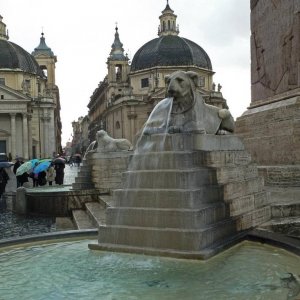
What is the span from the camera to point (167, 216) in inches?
222

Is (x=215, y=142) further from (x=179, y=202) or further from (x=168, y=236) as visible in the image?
(x=168, y=236)

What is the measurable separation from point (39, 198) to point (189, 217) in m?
9.91

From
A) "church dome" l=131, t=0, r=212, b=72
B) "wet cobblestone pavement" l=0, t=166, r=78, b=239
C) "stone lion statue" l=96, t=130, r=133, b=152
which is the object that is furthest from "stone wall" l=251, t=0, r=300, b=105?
"church dome" l=131, t=0, r=212, b=72

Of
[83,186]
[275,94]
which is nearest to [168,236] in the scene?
[275,94]

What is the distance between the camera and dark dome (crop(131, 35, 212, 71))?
8012 centimetres

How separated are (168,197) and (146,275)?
1.13 meters

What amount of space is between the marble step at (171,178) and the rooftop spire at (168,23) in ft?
276

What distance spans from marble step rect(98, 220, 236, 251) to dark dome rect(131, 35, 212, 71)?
75.0m

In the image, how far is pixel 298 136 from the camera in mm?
9758

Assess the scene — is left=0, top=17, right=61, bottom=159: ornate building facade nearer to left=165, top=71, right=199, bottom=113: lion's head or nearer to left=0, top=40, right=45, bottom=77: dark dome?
left=0, top=40, right=45, bottom=77: dark dome

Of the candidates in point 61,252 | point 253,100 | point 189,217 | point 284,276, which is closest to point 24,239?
point 61,252

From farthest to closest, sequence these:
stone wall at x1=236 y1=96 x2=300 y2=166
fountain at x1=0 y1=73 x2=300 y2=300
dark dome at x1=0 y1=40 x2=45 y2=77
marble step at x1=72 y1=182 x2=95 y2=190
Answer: dark dome at x1=0 y1=40 x2=45 y2=77 → marble step at x1=72 y1=182 x2=95 y2=190 → stone wall at x1=236 y1=96 x2=300 y2=166 → fountain at x1=0 y1=73 x2=300 y2=300

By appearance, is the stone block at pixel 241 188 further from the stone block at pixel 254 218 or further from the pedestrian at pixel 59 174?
the pedestrian at pixel 59 174

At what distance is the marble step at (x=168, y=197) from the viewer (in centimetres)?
561
